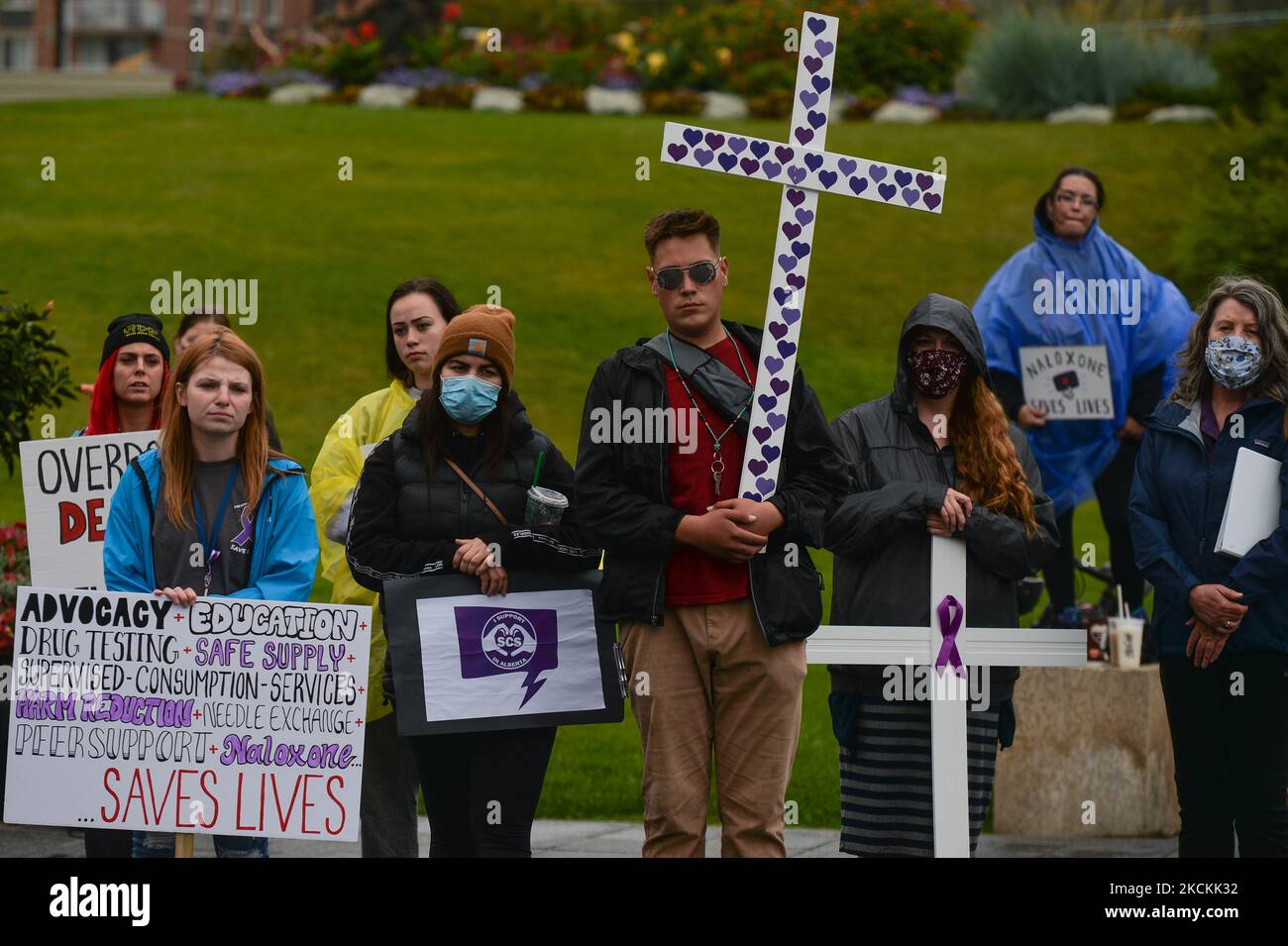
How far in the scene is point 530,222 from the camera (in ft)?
82.8

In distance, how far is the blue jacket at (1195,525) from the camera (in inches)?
241

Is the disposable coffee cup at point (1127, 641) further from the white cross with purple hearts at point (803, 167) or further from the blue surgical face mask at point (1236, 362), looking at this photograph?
the white cross with purple hearts at point (803, 167)

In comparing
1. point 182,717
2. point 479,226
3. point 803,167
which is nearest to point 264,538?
point 182,717

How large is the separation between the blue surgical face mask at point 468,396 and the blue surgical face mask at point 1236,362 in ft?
8.36

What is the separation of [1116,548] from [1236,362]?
3350 mm

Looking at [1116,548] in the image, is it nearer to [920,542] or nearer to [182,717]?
[920,542]

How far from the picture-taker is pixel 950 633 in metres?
6.08

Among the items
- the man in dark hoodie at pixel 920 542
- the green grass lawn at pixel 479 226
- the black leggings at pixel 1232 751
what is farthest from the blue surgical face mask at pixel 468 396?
the green grass lawn at pixel 479 226

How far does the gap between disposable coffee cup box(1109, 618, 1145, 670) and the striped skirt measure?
2.50 metres

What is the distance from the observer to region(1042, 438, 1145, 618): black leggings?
9547 mm

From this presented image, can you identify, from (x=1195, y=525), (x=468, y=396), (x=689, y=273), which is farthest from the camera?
(x=1195, y=525)

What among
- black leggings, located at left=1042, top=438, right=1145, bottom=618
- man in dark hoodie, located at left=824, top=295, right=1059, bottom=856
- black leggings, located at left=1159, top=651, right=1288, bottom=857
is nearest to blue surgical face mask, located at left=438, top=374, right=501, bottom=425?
man in dark hoodie, located at left=824, top=295, right=1059, bottom=856

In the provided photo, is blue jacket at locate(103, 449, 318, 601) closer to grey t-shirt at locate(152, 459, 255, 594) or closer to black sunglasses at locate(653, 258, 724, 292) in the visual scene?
Answer: grey t-shirt at locate(152, 459, 255, 594)

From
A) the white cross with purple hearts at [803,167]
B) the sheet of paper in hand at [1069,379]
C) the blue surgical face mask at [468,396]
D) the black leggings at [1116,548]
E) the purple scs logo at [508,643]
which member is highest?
the white cross with purple hearts at [803,167]
